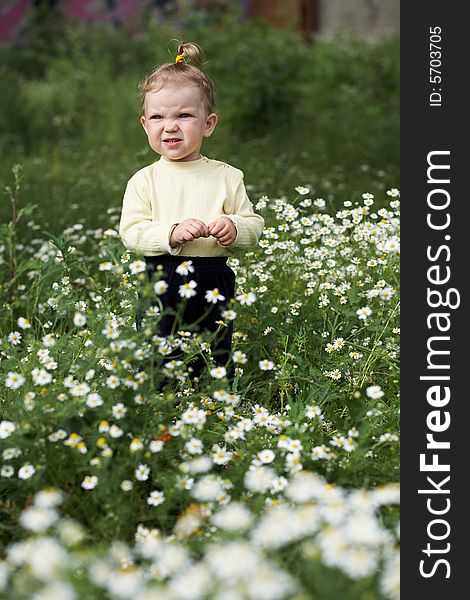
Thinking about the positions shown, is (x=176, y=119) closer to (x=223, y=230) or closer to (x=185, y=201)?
(x=185, y=201)

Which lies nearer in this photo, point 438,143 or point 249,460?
point 249,460

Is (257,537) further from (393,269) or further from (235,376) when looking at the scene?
(393,269)

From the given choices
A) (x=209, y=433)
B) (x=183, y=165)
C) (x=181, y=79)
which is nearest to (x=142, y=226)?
(x=183, y=165)

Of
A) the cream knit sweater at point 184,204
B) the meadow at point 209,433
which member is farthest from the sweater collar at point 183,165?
the meadow at point 209,433

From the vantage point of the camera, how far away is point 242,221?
10.8 feet

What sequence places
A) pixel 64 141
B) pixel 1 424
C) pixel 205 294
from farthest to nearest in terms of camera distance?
pixel 64 141 → pixel 205 294 → pixel 1 424

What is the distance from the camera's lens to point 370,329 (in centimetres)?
358

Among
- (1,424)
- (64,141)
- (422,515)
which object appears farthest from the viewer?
(64,141)

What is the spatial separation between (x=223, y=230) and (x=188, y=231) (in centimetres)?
12

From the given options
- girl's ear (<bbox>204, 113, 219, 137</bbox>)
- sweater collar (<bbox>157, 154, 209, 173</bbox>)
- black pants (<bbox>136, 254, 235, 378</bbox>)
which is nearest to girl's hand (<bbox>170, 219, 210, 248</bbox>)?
black pants (<bbox>136, 254, 235, 378</bbox>)

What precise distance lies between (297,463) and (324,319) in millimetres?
1209

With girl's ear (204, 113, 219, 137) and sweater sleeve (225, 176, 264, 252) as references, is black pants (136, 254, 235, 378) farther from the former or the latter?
girl's ear (204, 113, 219, 137)

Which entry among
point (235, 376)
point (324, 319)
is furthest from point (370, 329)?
point (235, 376)

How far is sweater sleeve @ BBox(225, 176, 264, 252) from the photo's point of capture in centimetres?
328
